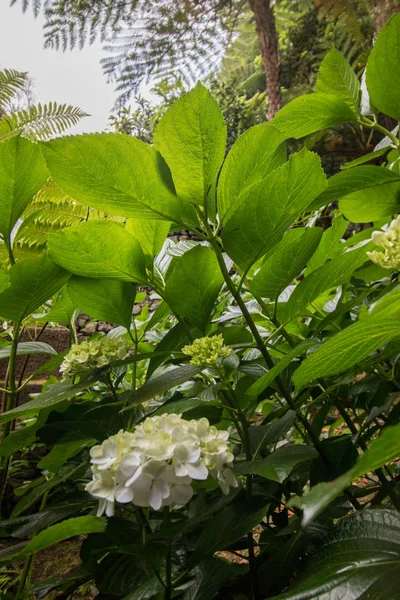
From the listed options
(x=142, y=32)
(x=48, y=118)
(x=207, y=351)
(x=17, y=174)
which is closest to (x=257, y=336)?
(x=207, y=351)

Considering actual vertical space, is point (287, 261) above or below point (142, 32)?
below

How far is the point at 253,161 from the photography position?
1.10 feet

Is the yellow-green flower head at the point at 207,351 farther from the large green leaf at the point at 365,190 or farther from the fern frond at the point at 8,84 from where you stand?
the fern frond at the point at 8,84

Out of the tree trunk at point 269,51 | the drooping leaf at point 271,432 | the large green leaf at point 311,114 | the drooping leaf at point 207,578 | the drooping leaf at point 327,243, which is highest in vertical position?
the tree trunk at point 269,51

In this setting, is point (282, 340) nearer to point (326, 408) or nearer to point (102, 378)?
point (326, 408)

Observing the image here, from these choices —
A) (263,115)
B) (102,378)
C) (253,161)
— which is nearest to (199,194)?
(253,161)

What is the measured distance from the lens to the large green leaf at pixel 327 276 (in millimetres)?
332

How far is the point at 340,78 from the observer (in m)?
0.45

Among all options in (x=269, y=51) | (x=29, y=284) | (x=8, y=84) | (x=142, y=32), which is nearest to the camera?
(x=29, y=284)

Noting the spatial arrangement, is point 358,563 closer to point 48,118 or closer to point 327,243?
point 327,243

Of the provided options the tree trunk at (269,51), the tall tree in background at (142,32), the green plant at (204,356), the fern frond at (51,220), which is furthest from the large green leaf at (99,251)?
the tall tree in background at (142,32)

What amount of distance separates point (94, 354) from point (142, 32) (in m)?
9.90

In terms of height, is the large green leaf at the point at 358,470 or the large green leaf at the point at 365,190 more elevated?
the large green leaf at the point at 365,190

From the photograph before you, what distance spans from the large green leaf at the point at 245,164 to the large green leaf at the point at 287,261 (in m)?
0.05
